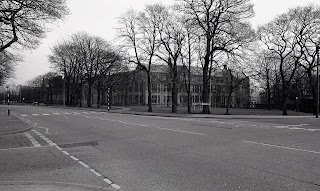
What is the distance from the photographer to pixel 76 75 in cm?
6762

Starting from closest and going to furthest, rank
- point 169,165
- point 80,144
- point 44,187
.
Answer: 1. point 44,187
2. point 169,165
3. point 80,144

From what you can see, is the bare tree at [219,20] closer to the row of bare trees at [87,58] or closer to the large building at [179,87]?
the large building at [179,87]

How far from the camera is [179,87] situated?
4381 centimetres

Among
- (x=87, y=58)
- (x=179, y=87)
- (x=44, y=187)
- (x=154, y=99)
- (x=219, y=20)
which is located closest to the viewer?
(x=44, y=187)

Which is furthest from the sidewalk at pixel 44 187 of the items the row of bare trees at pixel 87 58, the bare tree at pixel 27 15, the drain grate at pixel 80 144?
the row of bare trees at pixel 87 58

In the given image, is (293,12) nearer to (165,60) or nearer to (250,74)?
(250,74)

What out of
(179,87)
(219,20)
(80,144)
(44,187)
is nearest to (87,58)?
(179,87)

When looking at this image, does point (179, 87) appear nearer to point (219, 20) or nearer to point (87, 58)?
point (219, 20)

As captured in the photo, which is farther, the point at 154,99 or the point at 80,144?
the point at 154,99

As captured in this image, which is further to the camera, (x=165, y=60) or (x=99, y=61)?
(x=99, y=61)

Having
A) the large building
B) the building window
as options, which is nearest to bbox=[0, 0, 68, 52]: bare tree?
the large building

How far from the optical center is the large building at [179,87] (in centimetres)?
4378

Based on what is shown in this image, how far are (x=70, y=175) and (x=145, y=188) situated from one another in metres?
1.94

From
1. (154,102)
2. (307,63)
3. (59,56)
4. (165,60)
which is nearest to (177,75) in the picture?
(165,60)
